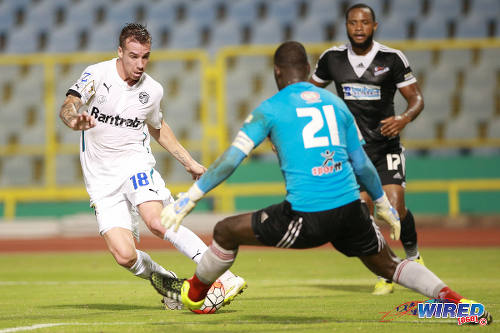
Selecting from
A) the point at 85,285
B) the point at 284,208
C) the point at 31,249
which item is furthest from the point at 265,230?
the point at 31,249

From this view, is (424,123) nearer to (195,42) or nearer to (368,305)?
(195,42)

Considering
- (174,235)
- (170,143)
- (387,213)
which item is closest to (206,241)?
(170,143)

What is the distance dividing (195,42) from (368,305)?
14.3m

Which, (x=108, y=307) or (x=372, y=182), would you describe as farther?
(x=108, y=307)

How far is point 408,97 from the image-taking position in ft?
26.9

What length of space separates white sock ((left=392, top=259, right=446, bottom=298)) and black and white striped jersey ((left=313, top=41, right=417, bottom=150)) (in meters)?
2.89

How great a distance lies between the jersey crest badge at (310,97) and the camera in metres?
5.38

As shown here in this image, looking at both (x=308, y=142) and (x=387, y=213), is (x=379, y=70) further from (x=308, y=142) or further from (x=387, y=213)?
(x=308, y=142)

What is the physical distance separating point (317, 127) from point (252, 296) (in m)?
2.97

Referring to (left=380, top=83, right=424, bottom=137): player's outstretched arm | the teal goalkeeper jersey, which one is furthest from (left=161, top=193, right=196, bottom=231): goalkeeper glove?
(left=380, top=83, right=424, bottom=137): player's outstretched arm

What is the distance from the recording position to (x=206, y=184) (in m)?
5.37

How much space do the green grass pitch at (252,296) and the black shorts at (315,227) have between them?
2.01 ft

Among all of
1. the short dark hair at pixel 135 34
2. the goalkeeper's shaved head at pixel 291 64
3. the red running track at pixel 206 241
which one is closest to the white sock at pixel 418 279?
the goalkeeper's shaved head at pixel 291 64

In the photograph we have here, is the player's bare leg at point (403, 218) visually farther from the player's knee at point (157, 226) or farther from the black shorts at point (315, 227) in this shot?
the black shorts at point (315, 227)
